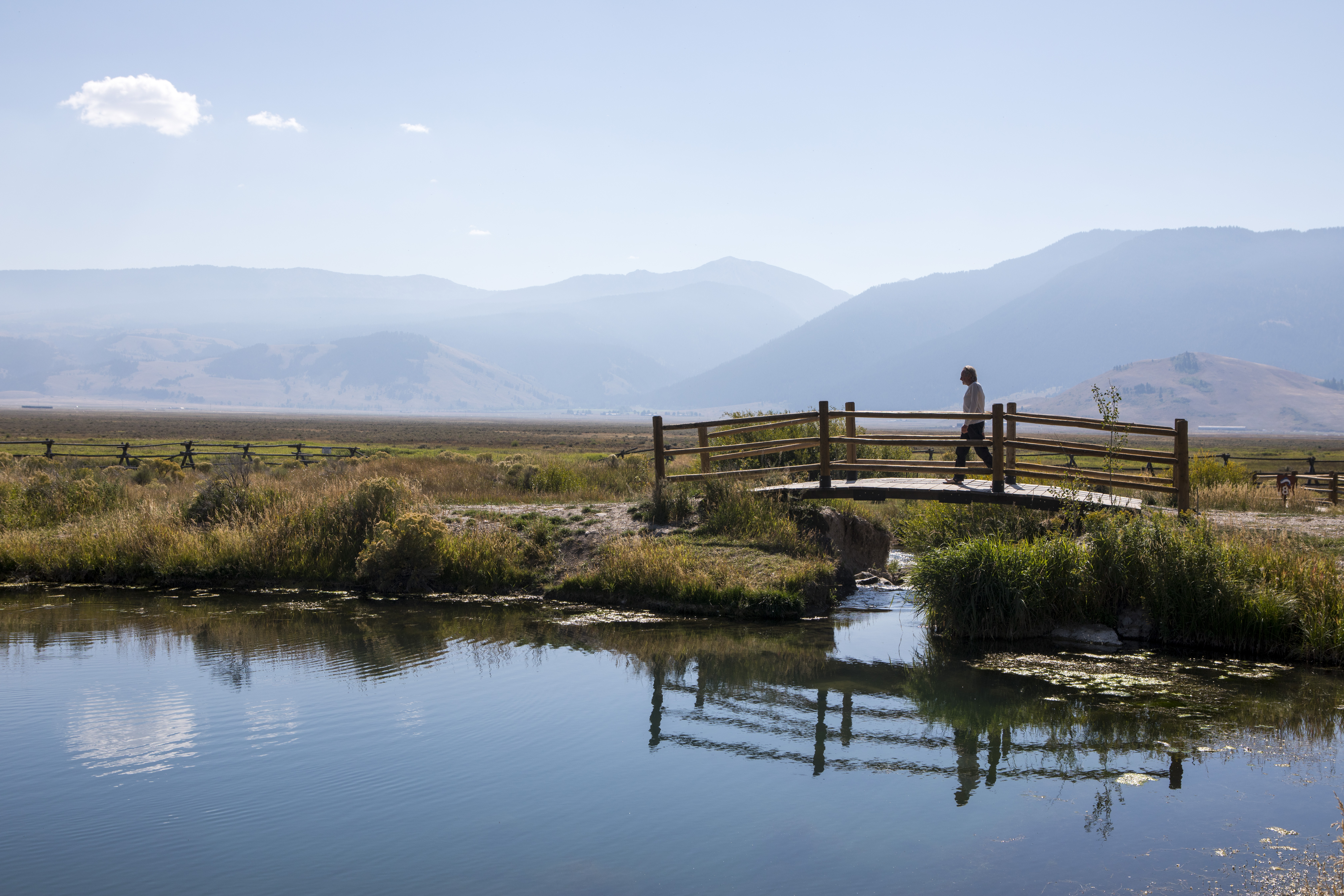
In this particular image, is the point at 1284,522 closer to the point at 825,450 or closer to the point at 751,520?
the point at 825,450

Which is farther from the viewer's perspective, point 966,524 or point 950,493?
point 966,524

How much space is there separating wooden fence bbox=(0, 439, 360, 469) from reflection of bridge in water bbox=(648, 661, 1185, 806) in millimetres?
28548

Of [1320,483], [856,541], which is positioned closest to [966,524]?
[856,541]

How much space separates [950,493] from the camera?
686 inches

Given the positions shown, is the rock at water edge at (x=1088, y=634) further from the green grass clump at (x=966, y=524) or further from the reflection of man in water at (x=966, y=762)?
the reflection of man in water at (x=966, y=762)

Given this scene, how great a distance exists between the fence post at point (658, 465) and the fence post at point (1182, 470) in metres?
9.25

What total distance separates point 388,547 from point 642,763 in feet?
32.8

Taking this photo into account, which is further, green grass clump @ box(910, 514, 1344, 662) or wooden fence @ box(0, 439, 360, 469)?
wooden fence @ box(0, 439, 360, 469)

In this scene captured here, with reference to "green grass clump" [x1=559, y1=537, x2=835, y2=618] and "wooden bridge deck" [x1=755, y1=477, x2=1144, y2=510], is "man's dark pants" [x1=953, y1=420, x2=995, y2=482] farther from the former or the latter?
"green grass clump" [x1=559, y1=537, x2=835, y2=618]

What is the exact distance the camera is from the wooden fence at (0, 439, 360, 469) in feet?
137

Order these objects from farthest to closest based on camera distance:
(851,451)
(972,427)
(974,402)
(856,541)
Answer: (851,451) < (856,541) < (974,402) < (972,427)

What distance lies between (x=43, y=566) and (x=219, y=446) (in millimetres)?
38686

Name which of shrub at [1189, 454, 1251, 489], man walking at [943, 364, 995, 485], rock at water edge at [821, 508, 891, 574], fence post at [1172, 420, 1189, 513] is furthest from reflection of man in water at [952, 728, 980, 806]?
shrub at [1189, 454, 1251, 489]

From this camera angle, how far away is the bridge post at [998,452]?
17234 mm
